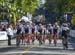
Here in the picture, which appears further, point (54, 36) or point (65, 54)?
point (54, 36)

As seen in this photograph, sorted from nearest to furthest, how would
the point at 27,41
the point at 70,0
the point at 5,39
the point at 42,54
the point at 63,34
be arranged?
the point at 42,54 < the point at 63,34 < the point at 70,0 < the point at 27,41 < the point at 5,39

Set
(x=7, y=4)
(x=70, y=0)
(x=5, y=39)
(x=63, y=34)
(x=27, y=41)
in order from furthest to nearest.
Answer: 1. (x=7, y=4)
2. (x=5, y=39)
3. (x=27, y=41)
4. (x=70, y=0)
5. (x=63, y=34)

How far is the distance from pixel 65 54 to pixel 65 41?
17.4ft

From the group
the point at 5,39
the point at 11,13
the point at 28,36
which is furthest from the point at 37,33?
the point at 11,13

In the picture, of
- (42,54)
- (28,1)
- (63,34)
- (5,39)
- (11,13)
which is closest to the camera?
(42,54)

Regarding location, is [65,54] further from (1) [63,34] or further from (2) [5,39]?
(2) [5,39]

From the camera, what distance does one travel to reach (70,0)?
30.8m

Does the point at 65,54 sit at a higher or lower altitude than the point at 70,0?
lower

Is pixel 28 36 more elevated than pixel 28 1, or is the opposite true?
pixel 28 1

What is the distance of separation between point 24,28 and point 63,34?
602cm

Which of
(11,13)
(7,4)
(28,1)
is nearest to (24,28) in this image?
(28,1)

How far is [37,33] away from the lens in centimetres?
3469

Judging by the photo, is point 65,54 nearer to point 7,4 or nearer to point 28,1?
point 28,1

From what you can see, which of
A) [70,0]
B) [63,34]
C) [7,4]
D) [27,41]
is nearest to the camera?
[63,34]
